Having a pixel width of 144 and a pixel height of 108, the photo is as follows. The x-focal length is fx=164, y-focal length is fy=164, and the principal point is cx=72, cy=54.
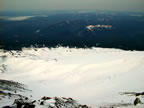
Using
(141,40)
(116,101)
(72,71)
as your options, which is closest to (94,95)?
(116,101)

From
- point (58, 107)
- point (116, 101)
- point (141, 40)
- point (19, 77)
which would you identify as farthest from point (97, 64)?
point (141, 40)

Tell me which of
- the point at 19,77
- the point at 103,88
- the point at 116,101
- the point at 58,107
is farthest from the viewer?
the point at 19,77

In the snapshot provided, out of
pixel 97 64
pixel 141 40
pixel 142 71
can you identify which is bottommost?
pixel 142 71

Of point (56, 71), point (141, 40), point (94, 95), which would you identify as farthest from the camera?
point (141, 40)

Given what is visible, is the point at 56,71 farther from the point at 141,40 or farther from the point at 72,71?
the point at 141,40

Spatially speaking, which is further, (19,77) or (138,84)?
(19,77)

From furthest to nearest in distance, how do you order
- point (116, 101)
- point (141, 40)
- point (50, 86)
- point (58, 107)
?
1. point (141, 40)
2. point (50, 86)
3. point (116, 101)
4. point (58, 107)

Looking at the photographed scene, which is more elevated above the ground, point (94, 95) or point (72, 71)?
point (72, 71)

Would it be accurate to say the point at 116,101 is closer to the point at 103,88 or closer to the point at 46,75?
the point at 103,88

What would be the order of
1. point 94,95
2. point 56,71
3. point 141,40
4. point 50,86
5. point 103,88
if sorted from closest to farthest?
1. point 94,95
2. point 103,88
3. point 50,86
4. point 56,71
5. point 141,40
